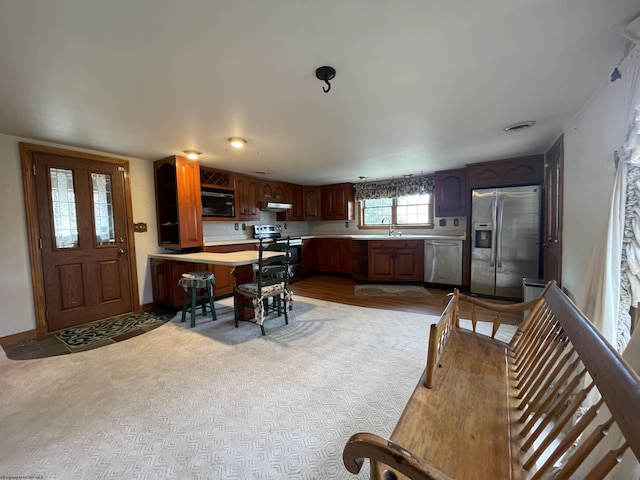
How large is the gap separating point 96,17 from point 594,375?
91.1 inches

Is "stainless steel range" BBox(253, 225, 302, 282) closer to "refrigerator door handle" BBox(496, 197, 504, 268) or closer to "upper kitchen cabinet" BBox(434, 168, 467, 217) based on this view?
"upper kitchen cabinet" BBox(434, 168, 467, 217)

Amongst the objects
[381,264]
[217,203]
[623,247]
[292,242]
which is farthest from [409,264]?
[217,203]

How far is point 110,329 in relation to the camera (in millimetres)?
3072

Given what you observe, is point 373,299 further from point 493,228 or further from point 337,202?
point 337,202

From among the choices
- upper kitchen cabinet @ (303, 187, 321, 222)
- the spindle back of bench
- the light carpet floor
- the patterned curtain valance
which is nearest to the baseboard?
the light carpet floor

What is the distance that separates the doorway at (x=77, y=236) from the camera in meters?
2.89

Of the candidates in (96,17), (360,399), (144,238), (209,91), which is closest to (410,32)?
(209,91)

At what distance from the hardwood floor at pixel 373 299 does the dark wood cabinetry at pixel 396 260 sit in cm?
45

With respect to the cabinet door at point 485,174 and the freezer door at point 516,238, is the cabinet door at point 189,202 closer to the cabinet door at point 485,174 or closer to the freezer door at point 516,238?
the cabinet door at point 485,174

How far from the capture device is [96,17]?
1.19m

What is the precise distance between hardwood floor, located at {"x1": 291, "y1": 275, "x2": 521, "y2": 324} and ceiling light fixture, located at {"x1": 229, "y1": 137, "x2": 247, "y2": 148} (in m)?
2.53

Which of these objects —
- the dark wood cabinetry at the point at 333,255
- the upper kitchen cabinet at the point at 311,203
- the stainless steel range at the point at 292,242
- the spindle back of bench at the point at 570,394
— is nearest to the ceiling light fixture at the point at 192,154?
the stainless steel range at the point at 292,242

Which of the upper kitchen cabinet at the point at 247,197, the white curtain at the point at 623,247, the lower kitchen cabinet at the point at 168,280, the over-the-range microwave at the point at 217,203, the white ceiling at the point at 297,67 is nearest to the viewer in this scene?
the white ceiling at the point at 297,67

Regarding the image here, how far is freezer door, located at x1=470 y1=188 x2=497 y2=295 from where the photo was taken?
3.95 m
